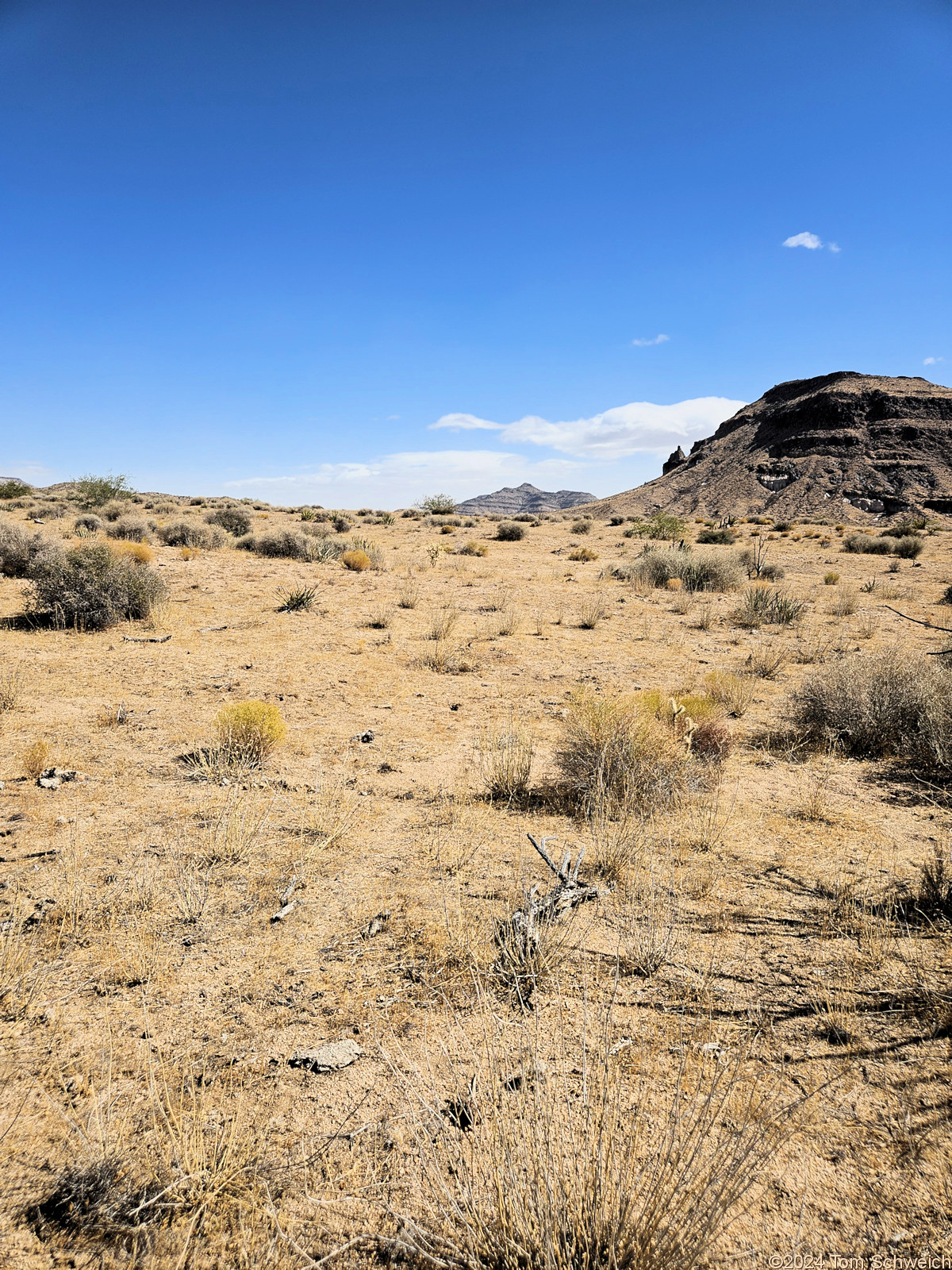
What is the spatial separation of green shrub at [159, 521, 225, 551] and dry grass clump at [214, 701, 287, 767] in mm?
14848

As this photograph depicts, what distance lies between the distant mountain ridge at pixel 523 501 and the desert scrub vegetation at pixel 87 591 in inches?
5111

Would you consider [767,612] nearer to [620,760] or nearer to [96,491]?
[620,760]

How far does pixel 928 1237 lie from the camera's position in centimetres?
170

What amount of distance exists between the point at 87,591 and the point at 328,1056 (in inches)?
369

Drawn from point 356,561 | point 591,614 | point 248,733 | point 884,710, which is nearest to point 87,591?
point 248,733

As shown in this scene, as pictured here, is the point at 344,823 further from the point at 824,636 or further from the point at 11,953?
the point at 824,636

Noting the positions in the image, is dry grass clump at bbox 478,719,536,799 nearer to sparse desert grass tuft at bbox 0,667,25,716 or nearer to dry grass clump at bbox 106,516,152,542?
sparse desert grass tuft at bbox 0,667,25,716

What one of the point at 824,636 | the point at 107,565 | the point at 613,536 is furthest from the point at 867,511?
the point at 107,565

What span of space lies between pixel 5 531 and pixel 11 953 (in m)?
13.7

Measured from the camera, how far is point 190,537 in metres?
18.6

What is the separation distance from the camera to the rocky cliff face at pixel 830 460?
4834 centimetres

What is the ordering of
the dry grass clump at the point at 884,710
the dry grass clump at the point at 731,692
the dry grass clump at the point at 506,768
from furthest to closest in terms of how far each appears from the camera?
the dry grass clump at the point at 731,692 < the dry grass clump at the point at 884,710 < the dry grass clump at the point at 506,768

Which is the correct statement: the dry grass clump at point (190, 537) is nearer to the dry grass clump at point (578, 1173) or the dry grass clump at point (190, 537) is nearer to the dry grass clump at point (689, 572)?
the dry grass clump at point (689, 572)

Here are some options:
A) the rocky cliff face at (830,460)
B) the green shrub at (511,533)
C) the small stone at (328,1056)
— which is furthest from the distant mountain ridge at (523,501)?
the small stone at (328,1056)
